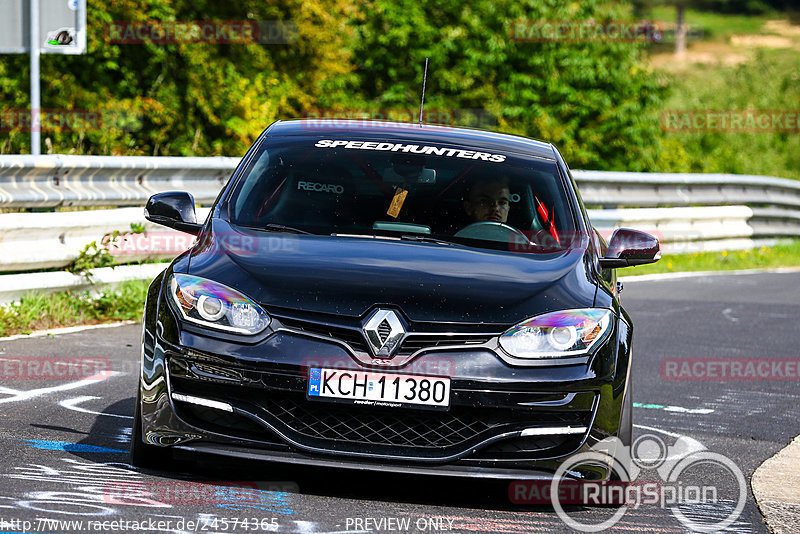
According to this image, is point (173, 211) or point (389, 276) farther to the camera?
point (173, 211)

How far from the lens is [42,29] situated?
474 inches

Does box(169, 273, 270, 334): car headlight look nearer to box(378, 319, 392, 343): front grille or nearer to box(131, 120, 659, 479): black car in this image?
box(131, 120, 659, 479): black car

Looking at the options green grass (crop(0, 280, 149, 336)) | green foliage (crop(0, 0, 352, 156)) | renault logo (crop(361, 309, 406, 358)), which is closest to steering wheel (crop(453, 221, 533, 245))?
renault logo (crop(361, 309, 406, 358))

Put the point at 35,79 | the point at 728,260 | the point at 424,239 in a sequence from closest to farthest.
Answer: the point at 424,239 → the point at 35,79 → the point at 728,260

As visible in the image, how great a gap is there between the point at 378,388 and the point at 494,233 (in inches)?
56.1

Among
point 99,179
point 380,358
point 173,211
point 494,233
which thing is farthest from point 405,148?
point 99,179

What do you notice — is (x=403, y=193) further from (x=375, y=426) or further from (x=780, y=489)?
(x=780, y=489)

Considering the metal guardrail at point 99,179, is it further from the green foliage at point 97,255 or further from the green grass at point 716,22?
the green grass at point 716,22

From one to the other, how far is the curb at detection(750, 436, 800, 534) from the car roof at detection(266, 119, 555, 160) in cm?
179

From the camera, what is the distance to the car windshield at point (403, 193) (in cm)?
593

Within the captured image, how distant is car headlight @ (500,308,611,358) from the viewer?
4898 millimetres

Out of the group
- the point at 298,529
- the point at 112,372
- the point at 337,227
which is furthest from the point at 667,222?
the point at 298,529

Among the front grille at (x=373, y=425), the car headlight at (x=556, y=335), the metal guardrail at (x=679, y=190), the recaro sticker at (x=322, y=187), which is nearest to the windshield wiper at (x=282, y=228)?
the recaro sticker at (x=322, y=187)

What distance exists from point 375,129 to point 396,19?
27.4m
